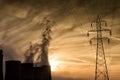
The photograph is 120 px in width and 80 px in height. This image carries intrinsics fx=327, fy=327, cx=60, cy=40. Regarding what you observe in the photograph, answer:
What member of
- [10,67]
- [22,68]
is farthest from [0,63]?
[22,68]

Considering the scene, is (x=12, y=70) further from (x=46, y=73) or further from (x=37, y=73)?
(x=37, y=73)

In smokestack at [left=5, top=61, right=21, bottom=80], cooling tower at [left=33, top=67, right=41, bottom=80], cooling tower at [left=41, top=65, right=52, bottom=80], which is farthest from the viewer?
cooling tower at [left=33, top=67, right=41, bottom=80]

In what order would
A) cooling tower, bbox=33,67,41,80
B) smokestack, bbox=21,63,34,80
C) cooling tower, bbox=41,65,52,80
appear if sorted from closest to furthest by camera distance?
cooling tower, bbox=41,65,52,80 < smokestack, bbox=21,63,34,80 < cooling tower, bbox=33,67,41,80

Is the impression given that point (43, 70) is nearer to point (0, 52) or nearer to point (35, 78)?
point (35, 78)

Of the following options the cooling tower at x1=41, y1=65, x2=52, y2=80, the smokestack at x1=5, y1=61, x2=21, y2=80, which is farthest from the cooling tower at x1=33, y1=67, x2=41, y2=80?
the smokestack at x1=5, y1=61, x2=21, y2=80

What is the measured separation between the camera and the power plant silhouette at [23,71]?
4084 centimetres

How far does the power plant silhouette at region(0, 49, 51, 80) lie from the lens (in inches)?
1608

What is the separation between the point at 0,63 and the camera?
133ft

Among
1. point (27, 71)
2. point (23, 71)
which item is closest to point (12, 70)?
point (23, 71)

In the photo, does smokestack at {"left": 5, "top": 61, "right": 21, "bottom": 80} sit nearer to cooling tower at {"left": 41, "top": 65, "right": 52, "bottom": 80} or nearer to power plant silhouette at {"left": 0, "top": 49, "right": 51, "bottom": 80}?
power plant silhouette at {"left": 0, "top": 49, "right": 51, "bottom": 80}

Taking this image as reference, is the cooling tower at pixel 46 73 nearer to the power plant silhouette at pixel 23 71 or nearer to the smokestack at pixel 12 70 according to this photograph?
the power plant silhouette at pixel 23 71

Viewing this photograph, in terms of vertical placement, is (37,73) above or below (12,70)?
below

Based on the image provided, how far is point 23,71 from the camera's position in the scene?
47.5 metres

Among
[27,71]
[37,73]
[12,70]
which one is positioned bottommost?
[37,73]
